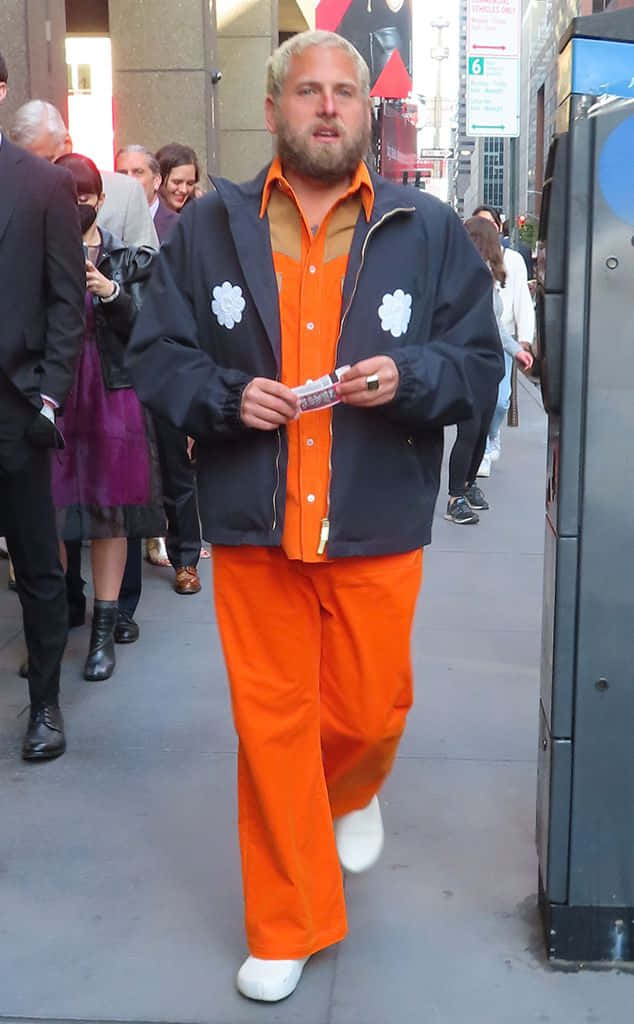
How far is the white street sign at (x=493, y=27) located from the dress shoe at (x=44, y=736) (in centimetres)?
1879

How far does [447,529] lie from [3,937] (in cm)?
553

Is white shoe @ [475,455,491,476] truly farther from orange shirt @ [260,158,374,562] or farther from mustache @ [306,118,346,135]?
mustache @ [306,118,346,135]

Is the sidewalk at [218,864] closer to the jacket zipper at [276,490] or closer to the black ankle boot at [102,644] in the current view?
the black ankle boot at [102,644]

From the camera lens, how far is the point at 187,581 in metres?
6.89

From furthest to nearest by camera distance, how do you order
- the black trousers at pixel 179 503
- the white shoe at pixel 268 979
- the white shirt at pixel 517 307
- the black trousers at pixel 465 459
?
the white shirt at pixel 517 307
the black trousers at pixel 465 459
the black trousers at pixel 179 503
the white shoe at pixel 268 979

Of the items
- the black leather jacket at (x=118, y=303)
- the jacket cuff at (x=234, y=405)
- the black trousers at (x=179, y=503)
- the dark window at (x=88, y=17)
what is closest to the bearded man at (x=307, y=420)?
the jacket cuff at (x=234, y=405)

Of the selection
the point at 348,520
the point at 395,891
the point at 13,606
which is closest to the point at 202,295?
the point at 348,520

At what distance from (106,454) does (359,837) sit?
245 centimetres

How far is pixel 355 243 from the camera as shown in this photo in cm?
303

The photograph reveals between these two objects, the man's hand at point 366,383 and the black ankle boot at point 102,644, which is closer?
the man's hand at point 366,383

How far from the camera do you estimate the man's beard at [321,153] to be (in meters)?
2.99

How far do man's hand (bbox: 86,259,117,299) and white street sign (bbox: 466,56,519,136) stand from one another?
16751 millimetres

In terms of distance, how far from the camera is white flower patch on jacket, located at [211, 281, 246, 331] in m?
3.04

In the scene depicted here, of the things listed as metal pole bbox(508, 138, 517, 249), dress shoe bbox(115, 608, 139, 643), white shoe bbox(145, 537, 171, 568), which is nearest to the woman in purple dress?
dress shoe bbox(115, 608, 139, 643)
